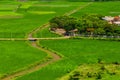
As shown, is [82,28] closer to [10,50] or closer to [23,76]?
[10,50]

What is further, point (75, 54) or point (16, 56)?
point (75, 54)

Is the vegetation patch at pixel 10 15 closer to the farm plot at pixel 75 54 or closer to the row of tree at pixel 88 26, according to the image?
the row of tree at pixel 88 26

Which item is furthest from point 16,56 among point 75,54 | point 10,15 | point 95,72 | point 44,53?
point 10,15

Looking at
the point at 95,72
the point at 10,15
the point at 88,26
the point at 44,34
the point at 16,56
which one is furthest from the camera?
the point at 10,15

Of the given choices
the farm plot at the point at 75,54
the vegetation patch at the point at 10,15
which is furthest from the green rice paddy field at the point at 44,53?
the vegetation patch at the point at 10,15

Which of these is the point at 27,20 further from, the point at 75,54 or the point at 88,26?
the point at 75,54

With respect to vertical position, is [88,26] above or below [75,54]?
above

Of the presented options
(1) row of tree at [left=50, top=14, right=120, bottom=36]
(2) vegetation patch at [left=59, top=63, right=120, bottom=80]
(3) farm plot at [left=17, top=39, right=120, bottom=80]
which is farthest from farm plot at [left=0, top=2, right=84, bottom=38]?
(2) vegetation patch at [left=59, top=63, right=120, bottom=80]
